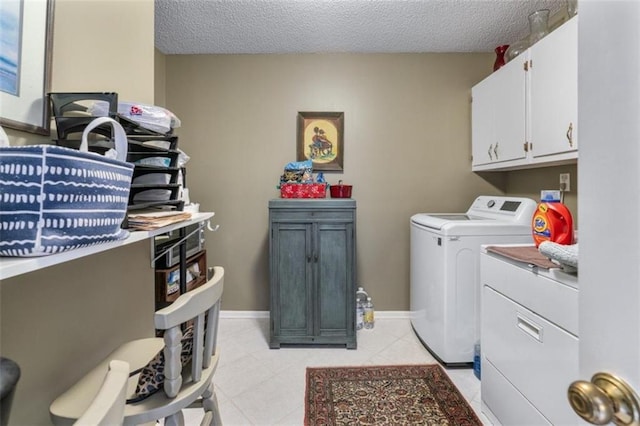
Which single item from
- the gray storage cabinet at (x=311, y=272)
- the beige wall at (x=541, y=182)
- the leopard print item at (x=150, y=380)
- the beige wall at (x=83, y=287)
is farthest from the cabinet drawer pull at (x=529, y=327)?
the beige wall at (x=83, y=287)

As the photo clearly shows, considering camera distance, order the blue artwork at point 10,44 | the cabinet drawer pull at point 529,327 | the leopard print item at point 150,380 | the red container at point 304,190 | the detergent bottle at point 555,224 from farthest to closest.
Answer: the red container at point 304,190, the detergent bottle at point 555,224, the cabinet drawer pull at point 529,327, the leopard print item at point 150,380, the blue artwork at point 10,44

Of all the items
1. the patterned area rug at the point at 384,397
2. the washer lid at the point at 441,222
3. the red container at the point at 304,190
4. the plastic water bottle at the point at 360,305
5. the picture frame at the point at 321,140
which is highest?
the picture frame at the point at 321,140

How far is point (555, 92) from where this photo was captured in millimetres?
1730

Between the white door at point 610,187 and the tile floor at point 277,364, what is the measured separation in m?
1.56

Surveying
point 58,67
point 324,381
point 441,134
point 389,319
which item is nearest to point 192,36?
point 58,67

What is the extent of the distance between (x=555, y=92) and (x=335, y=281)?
186 cm

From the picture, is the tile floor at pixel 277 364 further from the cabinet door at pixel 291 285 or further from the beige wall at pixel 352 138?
the beige wall at pixel 352 138

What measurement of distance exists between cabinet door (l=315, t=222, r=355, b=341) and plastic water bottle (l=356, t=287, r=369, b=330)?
39 cm

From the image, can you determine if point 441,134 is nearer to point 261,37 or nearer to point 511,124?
point 511,124

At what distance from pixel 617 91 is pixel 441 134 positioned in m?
2.60

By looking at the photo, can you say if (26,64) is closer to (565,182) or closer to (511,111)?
(511,111)

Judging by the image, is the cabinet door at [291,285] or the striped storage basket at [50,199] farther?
the cabinet door at [291,285]

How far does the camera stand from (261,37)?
2510 mm

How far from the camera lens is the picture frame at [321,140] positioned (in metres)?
2.78
